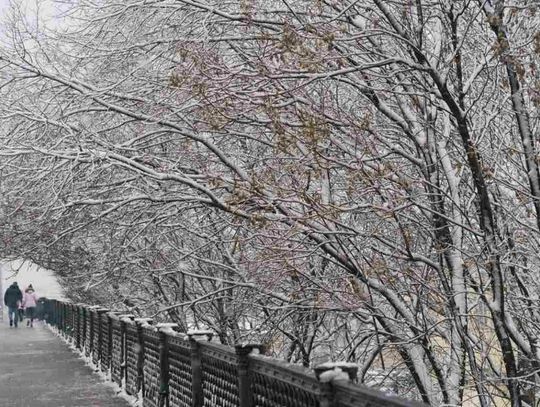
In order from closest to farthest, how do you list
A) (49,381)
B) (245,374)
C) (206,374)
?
(245,374), (206,374), (49,381)

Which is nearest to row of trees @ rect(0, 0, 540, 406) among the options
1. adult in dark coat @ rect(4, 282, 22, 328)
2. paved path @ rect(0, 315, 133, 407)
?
paved path @ rect(0, 315, 133, 407)

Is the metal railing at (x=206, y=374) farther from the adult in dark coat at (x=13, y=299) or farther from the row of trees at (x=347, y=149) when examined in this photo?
the adult in dark coat at (x=13, y=299)

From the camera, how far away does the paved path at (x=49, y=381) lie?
13.0m

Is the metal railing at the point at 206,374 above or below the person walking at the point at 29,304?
below

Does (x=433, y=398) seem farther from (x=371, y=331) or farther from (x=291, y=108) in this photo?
(x=291, y=108)

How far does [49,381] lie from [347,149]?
8.12m

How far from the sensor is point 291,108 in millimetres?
9930

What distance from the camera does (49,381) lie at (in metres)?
15.8

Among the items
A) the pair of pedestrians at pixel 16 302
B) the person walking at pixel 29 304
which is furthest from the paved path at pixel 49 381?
the person walking at pixel 29 304

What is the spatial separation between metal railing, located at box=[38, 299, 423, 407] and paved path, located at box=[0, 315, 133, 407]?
378 mm

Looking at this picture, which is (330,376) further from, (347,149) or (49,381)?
(49,381)

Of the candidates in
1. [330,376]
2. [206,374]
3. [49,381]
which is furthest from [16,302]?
[330,376]

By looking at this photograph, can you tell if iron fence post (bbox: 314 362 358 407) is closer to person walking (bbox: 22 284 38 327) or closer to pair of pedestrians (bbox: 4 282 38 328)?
pair of pedestrians (bbox: 4 282 38 328)

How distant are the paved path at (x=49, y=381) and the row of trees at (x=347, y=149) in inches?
87.8
